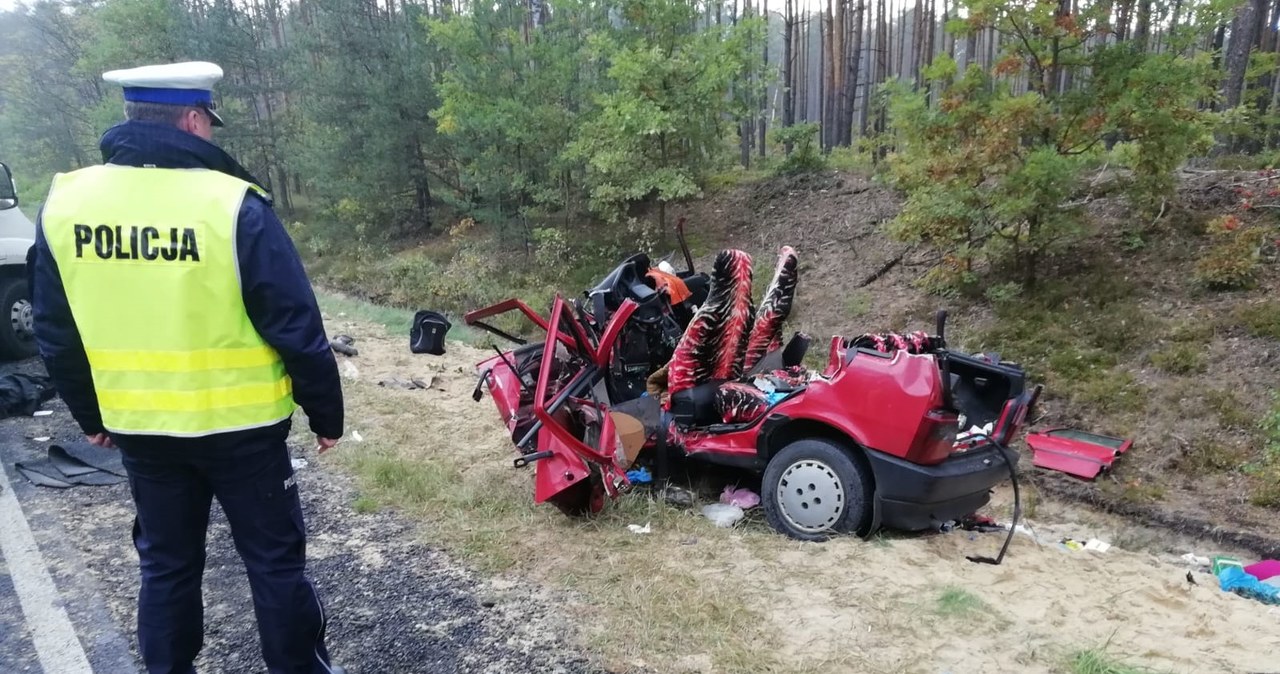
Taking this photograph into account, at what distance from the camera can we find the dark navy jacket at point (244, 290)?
2.28 metres

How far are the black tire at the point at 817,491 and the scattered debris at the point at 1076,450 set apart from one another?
385 centimetres

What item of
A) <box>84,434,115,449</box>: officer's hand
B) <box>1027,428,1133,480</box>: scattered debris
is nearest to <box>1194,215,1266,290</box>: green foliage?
<box>1027,428,1133,480</box>: scattered debris

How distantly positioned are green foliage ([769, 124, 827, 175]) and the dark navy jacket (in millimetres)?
14721

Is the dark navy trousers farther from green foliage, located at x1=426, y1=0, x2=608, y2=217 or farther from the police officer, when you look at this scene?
green foliage, located at x1=426, y1=0, x2=608, y2=217

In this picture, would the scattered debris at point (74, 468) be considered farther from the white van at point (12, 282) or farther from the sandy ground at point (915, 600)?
the white van at point (12, 282)

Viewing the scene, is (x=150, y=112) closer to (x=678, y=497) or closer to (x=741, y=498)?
(x=678, y=497)

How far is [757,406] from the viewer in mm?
4895

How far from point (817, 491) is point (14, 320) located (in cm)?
770

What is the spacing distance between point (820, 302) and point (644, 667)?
936 centimetres

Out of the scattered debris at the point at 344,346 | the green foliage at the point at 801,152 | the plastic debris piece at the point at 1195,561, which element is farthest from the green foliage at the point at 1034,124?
the scattered debris at the point at 344,346

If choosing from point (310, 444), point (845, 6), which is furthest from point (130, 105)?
point (845, 6)

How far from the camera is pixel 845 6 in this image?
2131 centimetres

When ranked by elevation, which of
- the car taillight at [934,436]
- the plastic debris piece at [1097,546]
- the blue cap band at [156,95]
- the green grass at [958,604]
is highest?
the blue cap band at [156,95]

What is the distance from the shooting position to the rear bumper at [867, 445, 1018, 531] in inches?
159
